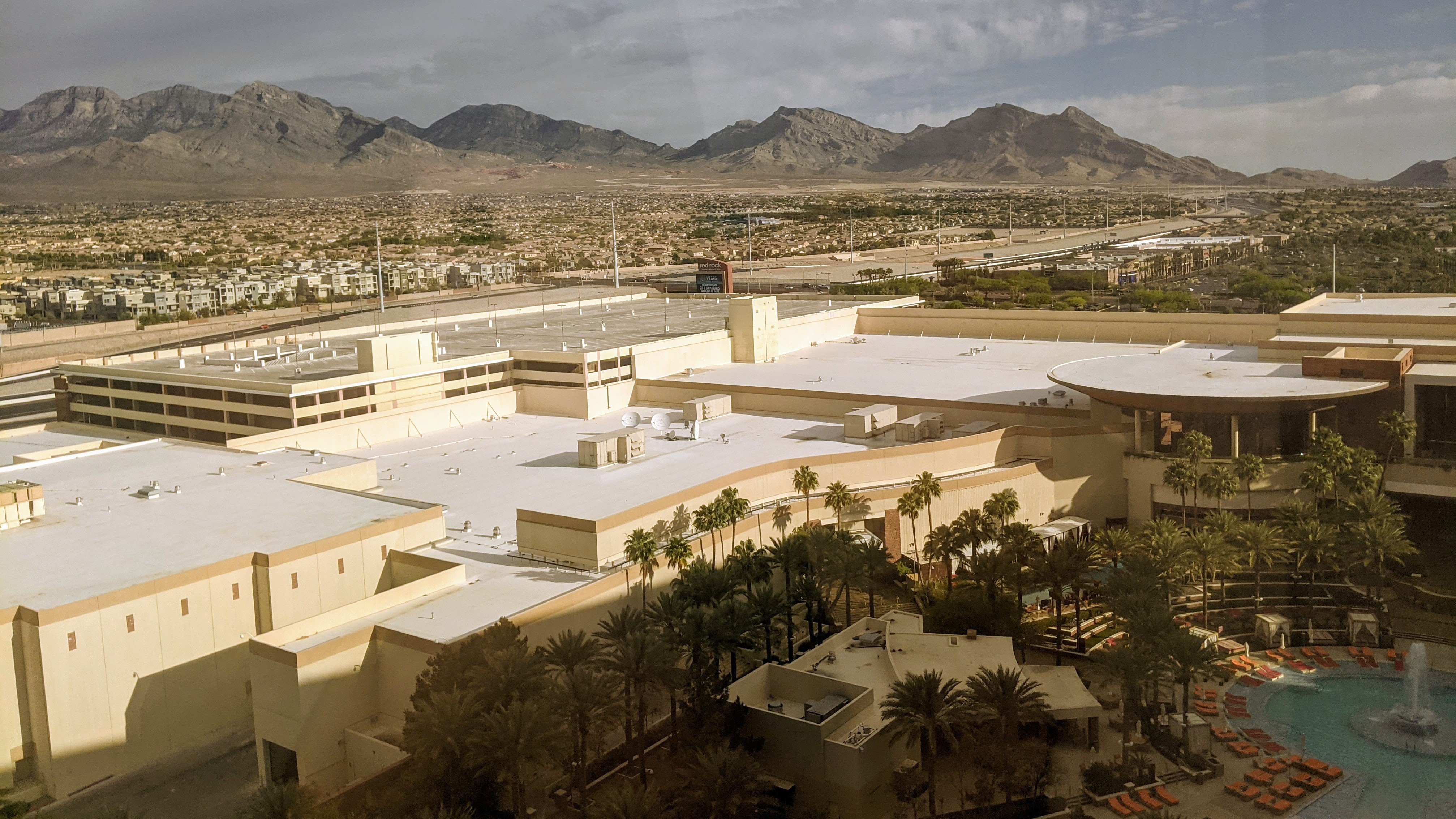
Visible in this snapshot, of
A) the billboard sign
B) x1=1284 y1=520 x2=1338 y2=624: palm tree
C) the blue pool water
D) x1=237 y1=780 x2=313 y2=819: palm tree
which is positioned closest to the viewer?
x1=237 y1=780 x2=313 y2=819: palm tree

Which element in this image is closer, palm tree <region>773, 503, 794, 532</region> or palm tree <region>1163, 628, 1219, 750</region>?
palm tree <region>1163, 628, 1219, 750</region>

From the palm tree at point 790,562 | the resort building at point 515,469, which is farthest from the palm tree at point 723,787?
the palm tree at point 790,562

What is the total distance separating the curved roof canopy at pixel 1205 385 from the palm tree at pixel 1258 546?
16.1 feet

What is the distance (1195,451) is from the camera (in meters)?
29.7

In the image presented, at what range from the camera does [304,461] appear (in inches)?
1123

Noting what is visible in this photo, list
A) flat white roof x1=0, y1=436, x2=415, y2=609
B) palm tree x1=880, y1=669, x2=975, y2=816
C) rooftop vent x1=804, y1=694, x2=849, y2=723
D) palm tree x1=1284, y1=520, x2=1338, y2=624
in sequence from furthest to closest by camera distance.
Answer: palm tree x1=1284, y1=520, x2=1338, y2=624, flat white roof x1=0, y1=436, x2=415, y2=609, rooftop vent x1=804, y1=694, x2=849, y2=723, palm tree x1=880, y1=669, x2=975, y2=816

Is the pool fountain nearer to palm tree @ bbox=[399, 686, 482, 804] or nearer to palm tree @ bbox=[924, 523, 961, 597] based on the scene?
palm tree @ bbox=[924, 523, 961, 597]

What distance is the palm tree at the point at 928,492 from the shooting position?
28516 millimetres

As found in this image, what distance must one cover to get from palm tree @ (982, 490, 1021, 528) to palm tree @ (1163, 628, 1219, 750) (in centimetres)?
736

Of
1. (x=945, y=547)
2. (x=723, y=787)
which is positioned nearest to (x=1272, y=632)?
(x=945, y=547)

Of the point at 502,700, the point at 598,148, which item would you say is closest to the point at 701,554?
the point at 502,700

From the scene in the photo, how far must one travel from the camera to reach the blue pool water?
57.1ft

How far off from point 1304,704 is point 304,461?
23.7 meters

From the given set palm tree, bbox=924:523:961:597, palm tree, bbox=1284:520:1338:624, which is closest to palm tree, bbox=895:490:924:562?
palm tree, bbox=924:523:961:597
